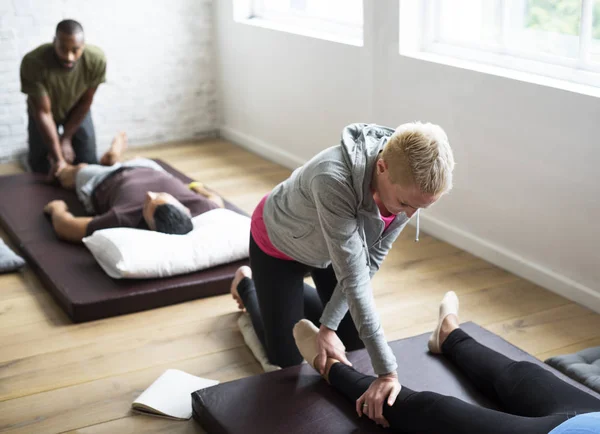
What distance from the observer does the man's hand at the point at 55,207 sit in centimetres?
386

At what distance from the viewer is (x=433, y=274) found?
Result: 3.53m

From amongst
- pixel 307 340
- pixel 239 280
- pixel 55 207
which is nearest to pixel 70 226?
pixel 55 207

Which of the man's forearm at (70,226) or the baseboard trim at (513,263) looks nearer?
the baseboard trim at (513,263)

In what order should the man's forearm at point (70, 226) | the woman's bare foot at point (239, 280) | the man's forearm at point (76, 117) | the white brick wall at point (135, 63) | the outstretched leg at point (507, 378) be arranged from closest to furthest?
the outstretched leg at point (507, 378)
the woman's bare foot at point (239, 280)
the man's forearm at point (70, 226)
the man's forearm at point (76, 117)
the white brick wall at point (135, 63)

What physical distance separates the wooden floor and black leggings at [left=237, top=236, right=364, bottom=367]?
160 millimetres

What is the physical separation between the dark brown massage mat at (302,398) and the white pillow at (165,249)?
96 centimetres

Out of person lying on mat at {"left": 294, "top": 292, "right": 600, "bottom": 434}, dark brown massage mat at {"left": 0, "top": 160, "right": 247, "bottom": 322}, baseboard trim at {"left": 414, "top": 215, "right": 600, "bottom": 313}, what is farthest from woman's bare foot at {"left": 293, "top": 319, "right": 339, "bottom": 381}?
baseboard trim at {"left": 414, "top": 215, "right": 600, "bottom": 313}

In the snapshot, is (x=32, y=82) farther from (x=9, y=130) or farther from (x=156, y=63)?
(x=156, y=63)

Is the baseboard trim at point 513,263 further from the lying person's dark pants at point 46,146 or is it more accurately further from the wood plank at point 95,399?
the lying person's dark pants at point 46,146

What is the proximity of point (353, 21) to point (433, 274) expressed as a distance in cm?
184

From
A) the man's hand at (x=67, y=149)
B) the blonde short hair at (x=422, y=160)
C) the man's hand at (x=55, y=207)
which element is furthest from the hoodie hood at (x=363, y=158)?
the man's hand at (x=67, y=149)

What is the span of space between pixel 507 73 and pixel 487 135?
0.29m

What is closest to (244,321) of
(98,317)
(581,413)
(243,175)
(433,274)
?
(98,317)

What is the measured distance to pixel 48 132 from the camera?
455 cm
